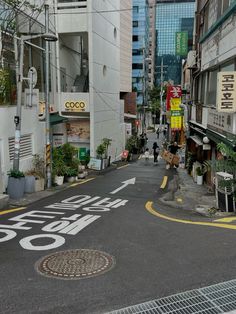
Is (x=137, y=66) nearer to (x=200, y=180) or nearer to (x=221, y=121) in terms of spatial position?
(x=200, y=180)

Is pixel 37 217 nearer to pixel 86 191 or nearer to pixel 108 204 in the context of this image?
pixel 108 204

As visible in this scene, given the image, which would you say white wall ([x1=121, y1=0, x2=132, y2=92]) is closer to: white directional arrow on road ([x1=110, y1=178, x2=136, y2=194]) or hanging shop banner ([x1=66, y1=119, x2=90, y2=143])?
hanging shop banner ([x1=66, y1=119, x2=90, y2=143])

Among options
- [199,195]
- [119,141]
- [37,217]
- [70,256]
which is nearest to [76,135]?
[119,141]

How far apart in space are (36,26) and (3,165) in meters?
9.11

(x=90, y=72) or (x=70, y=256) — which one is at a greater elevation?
(x=90, y=72)

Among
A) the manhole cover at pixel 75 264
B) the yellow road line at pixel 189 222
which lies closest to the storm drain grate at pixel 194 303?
the manhole cover at pixel 75 264

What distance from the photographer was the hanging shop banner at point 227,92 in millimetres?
12125

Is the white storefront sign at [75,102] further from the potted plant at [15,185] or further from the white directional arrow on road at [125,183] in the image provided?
the potted plant at [15,185]

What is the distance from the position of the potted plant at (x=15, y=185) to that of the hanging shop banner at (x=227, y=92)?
7749 millimetres

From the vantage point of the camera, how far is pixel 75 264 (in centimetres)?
644

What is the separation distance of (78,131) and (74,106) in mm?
2202

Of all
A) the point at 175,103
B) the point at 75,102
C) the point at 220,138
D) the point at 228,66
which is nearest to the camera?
the point at 220,138

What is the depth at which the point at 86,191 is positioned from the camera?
51.6 ft

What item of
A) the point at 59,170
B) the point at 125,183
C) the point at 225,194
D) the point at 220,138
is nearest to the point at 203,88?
the point at 125,183
